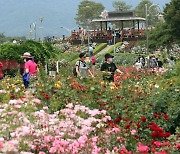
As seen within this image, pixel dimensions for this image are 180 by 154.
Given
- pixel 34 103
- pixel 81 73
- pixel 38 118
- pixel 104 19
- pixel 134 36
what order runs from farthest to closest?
pixel 104 19
pixel 134 36
pixel 81 73
pixel 34 103
pixel 38 118

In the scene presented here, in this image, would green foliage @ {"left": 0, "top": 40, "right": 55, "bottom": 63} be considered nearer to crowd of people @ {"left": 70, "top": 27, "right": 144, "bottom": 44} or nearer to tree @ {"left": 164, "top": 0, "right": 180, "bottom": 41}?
tree @ {"left": 164, "top": 0, "right": 180, "bottom": 41}

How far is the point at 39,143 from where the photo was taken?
5.55 m

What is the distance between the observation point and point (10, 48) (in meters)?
20.3

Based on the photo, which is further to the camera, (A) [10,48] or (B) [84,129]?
(A) [10,48]

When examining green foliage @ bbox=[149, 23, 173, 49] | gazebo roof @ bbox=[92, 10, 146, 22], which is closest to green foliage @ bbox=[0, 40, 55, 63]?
green foliage @ bbox=[149, 23, 173, 49]

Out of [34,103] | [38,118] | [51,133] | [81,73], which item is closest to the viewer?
[51,133]

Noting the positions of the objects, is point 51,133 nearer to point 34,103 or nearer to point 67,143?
point 67,143

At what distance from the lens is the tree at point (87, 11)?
292 ft

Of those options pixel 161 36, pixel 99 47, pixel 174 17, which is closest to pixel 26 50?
pixel 174 17

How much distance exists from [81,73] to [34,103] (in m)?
4.19

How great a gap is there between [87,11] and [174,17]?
5635 centimetres

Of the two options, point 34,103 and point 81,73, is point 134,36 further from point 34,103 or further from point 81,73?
point 34,103

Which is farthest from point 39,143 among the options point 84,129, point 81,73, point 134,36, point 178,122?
point 134,36

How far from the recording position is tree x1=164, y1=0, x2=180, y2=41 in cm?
3354
